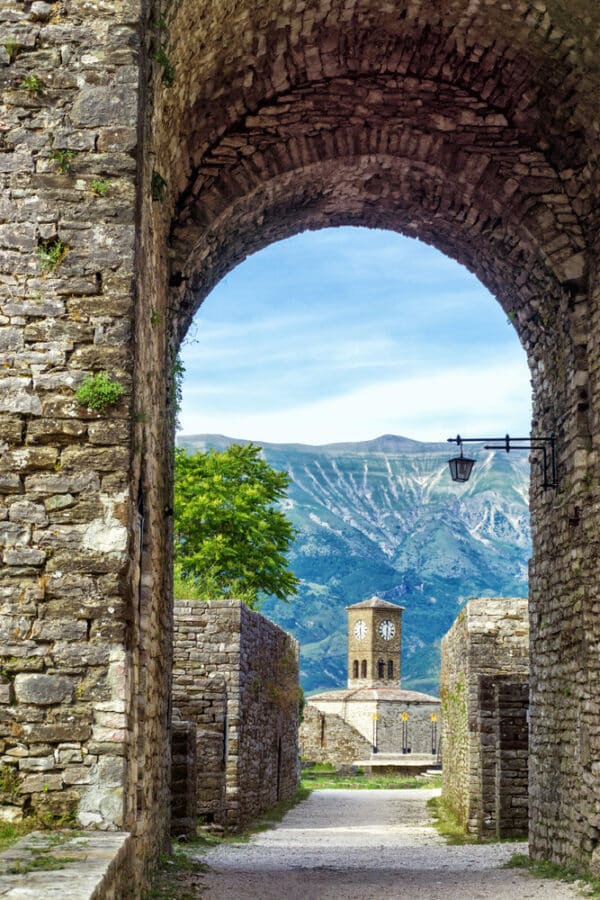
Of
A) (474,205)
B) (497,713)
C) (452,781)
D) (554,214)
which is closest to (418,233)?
(474,205)

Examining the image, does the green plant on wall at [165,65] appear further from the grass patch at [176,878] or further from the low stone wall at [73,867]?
the grass patch at [176,878]

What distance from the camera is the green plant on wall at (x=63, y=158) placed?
22.1 ft

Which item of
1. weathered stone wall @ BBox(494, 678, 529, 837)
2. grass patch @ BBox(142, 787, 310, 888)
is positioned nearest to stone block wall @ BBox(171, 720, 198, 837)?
grass patch @ BBox(142, 787, 310, 888)

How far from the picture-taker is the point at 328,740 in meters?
51.7

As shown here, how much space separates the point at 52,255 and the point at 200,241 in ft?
11.9

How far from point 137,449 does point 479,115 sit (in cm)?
519

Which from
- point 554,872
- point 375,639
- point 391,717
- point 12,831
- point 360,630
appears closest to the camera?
point 12,831

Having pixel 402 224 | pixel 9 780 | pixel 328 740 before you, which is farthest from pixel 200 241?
pixel 328 740

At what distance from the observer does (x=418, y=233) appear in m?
12.1

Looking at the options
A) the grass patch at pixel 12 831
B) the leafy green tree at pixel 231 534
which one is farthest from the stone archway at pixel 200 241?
the leafy green tree at pixel 231 534

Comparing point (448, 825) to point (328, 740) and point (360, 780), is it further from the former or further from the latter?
point (328, 740)

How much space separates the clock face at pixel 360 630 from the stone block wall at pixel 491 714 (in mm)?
61060

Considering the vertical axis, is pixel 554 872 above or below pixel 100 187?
below

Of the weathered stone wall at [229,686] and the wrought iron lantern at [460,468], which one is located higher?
the wrought iron lantern at [460,468]
